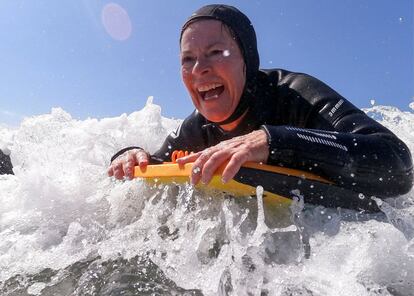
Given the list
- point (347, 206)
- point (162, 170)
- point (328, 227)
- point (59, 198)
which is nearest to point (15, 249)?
point (59, 198)

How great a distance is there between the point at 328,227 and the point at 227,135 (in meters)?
1.33

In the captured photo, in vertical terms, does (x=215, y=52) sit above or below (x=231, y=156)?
above

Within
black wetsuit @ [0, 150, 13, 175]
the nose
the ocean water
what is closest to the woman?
the nose

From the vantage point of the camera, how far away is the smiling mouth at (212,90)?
2.92 meters

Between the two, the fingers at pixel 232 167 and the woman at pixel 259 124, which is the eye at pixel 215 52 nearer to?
the woman at pixel 259 124

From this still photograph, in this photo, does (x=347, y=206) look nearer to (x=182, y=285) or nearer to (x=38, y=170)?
(x=182, y=285)

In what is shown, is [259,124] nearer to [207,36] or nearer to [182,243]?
[207,36]

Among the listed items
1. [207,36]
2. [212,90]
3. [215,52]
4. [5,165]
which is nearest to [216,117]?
[212,90]

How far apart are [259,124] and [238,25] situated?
0.80 metres

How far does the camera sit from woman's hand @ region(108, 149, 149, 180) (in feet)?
9.27

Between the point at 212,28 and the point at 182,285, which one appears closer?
the point at 182,285

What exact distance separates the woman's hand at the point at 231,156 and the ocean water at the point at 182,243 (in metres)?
0.22

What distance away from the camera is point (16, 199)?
297 cm

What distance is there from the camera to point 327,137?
205 centimetres
